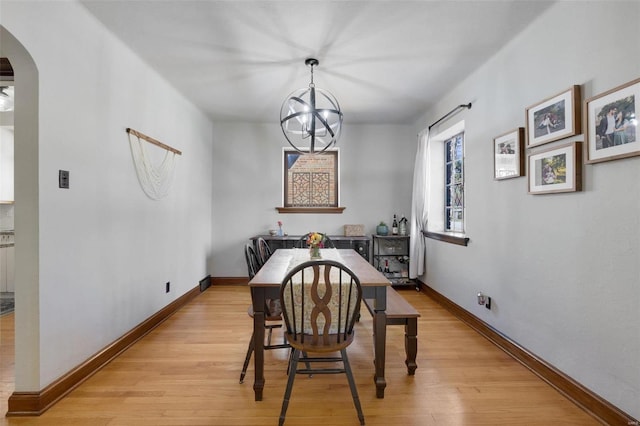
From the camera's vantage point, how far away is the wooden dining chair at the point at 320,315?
1.58 metres

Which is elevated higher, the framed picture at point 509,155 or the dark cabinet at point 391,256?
the framed picture at point 509,155

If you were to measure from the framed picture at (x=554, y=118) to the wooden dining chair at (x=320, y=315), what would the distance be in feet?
5.45

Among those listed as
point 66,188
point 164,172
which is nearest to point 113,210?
point 66,188

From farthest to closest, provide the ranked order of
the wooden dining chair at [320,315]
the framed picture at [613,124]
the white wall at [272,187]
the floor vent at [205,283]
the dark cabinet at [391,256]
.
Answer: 1. the white wall at [272,187]
2. the dark cabinet at [391,256]
3. the floor vent at [205,283]
4. the wooden dining chair at [320,315]
5. the framed picture at [613,124]

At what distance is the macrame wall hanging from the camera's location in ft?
8.70

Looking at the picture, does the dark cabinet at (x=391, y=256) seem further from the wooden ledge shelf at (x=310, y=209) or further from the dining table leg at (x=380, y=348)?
the dining table leg at (x=380, y=348)

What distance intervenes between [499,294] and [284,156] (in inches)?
Result: 137

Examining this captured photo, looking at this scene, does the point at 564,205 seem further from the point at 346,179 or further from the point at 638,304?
the point at 346,179

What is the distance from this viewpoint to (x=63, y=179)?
1831mm

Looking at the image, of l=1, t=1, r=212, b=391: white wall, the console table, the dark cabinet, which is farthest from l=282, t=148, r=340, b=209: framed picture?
l=1, t=1, r=212, b=391: white wall

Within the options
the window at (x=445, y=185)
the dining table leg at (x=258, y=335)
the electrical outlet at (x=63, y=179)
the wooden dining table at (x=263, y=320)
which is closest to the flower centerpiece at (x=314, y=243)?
the wooden dining table at (x=263, y=320)

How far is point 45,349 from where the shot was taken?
171 cm

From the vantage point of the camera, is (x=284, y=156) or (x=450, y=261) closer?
(x=450, y=261)

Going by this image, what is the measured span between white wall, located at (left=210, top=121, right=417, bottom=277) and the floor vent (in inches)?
7.0
